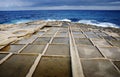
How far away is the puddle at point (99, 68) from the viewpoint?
2557 millimetres

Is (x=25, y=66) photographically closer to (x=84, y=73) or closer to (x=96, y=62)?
(x=84, y=73)

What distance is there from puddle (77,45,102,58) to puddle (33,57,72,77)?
1.90 ft

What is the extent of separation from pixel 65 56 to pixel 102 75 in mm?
1150

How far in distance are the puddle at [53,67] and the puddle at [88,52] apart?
580 mm

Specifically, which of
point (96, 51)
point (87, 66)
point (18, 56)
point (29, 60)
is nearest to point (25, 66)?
point (29, 60)

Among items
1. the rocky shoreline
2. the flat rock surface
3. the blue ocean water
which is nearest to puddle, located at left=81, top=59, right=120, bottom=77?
the flat rock surface

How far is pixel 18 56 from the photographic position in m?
3.44

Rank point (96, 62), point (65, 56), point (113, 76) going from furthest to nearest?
point (65, 56)
point (96, 62)
point (113, 76)

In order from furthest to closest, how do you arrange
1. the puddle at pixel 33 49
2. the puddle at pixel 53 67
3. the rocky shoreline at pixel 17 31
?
the rocky shoreline at pixel 17 31, the puddle at pixel 33 49, the puddle at pixel 53 67

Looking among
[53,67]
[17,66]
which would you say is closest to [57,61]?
[53,67]

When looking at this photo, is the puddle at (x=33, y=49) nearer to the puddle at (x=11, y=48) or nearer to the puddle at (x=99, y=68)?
the puddle at (x=11, y=48)

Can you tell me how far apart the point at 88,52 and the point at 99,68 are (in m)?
0.98

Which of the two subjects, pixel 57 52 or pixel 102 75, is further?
pixel 57 52

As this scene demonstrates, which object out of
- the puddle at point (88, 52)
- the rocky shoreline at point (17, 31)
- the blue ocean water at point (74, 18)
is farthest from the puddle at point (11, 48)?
the blue ocean water at point (74, 18)
